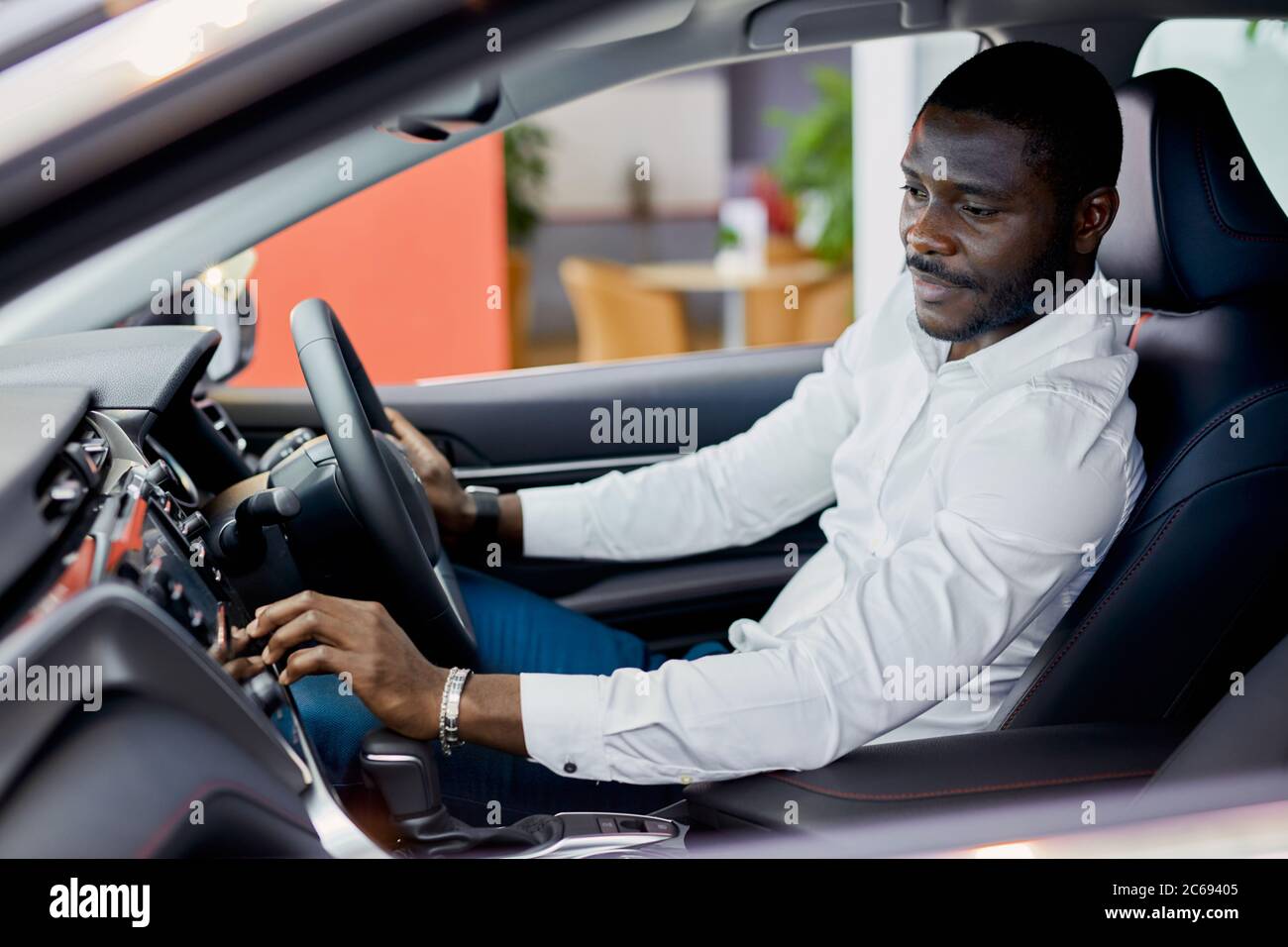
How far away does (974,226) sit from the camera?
130cm

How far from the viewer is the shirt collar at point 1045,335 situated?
1.35 meters

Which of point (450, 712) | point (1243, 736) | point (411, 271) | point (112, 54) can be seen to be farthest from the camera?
point (411, 271)

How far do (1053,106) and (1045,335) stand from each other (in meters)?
→ 0.24

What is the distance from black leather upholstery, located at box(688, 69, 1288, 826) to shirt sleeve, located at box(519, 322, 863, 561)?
0.50 meters

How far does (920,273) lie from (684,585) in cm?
80

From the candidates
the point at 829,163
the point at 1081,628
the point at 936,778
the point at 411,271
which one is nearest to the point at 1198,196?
the point at 1081,628

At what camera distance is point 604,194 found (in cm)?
995

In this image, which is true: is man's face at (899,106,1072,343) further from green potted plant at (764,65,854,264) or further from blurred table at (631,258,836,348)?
green potted plant at (764,65,854,264)

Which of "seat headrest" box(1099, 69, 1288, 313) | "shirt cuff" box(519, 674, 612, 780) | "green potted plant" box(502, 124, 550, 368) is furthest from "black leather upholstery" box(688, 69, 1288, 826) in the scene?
"green potted plant" box(502, 124, 550, 368)

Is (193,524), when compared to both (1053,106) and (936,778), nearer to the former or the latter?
(936,778)

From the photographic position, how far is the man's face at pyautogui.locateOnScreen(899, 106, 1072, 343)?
1278mm

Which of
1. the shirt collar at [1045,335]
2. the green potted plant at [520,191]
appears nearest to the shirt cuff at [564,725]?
the shirt collar at [1045,335]

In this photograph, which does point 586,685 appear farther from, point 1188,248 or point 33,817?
point 1188,248
